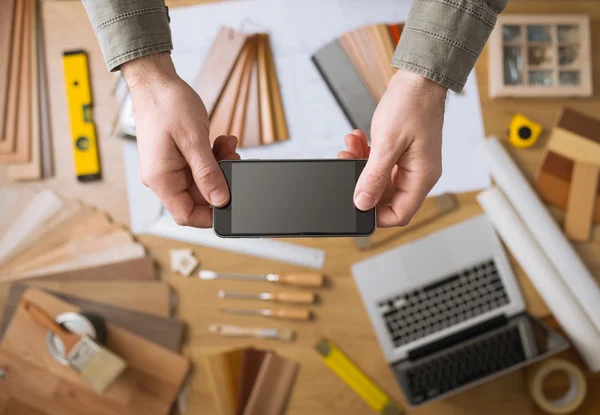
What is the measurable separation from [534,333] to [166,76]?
0.77 metres

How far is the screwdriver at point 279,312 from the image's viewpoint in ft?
3.26

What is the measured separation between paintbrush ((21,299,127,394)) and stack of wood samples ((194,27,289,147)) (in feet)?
1.50

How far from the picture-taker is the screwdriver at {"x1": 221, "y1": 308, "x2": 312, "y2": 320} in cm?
99

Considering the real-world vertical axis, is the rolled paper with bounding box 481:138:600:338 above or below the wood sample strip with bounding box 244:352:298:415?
above

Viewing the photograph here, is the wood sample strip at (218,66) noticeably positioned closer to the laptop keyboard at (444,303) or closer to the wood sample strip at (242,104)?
the wood sample strip at (242,104)

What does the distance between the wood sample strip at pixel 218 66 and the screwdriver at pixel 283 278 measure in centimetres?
33

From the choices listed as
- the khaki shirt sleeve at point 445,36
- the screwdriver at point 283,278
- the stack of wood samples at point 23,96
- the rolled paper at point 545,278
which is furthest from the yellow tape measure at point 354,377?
the stack of wood samples at point 23,96

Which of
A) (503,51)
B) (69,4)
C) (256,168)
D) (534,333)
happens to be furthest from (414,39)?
(69,4)

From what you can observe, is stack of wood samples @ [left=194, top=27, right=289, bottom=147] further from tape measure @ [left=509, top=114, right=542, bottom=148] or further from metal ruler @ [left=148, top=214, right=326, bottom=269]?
tape measure @ [left=509, top=114, right=542, bottom=148]

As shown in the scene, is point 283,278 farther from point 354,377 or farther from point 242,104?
point 242,104

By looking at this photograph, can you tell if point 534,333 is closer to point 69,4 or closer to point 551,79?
point 551,79

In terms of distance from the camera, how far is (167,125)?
0.63 metres

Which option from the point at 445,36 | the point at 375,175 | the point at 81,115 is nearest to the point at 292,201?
the point at 375,175

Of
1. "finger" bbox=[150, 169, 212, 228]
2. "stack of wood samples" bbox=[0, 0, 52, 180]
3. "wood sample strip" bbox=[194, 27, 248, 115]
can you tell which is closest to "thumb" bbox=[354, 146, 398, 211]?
"finger" bbox=[150, 169, 212, 228]
